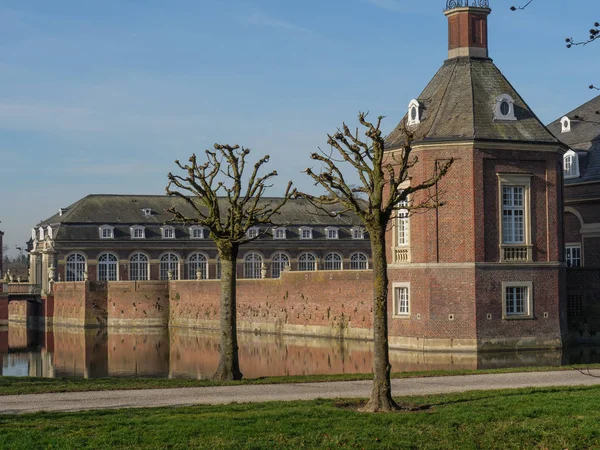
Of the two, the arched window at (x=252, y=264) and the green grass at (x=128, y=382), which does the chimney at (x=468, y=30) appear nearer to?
the green grass at (x=128, y=382)

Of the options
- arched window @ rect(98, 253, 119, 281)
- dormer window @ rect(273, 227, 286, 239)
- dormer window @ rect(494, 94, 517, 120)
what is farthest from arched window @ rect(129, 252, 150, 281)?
dormer window @ rect(494, 94, 517, 120)

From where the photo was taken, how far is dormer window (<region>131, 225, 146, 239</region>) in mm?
73375

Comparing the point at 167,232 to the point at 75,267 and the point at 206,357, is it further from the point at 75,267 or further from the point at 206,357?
the point at 206,357

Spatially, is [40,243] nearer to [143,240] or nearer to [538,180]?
[143,240]

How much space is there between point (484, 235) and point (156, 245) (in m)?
43.1

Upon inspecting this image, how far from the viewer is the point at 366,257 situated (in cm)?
7762

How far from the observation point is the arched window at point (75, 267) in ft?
237

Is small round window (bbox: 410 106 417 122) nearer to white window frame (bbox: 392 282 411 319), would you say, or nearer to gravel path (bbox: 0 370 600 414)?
white window frame (bbox: 392 282 411 319)

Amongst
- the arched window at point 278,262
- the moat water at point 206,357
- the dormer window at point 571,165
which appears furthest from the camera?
the arched window at point 278,262

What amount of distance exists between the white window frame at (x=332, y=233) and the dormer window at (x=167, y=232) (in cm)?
1201

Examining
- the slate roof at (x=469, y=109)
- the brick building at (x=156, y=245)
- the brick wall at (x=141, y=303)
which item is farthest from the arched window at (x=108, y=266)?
the slate roof at (x=469, y=109)

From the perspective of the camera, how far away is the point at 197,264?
75188mm

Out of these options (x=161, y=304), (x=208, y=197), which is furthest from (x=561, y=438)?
(x=161, y=304)

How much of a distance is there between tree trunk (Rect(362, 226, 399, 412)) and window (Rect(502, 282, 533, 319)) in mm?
17817
